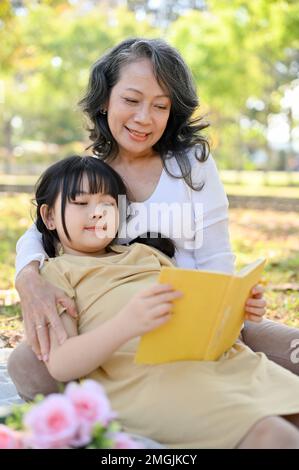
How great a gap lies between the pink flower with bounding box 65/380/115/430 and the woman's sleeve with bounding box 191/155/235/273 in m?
1.38

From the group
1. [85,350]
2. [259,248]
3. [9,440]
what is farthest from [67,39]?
[9,440]

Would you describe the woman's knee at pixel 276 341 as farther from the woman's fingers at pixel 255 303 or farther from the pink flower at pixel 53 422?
the pink flower at pixel 53 422

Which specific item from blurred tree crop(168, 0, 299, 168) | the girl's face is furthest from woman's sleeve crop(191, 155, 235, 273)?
blurred tree crop(168, 0, 299, 168)

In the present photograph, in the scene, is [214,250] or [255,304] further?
[214,250]

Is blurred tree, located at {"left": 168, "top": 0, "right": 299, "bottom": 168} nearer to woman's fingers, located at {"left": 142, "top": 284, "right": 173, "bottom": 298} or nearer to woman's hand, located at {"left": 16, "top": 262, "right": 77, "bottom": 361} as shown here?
woman's hand, located at {"left": 16, "top": 262, "right": 77, "bottom": 361}

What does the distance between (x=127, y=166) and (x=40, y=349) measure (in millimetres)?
990

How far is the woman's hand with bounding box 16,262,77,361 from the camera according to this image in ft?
7.50

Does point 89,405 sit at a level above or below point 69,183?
below

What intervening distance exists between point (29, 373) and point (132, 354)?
45cm

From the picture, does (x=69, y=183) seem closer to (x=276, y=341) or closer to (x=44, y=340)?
(x=44, y=340)

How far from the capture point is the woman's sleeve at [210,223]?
2.94m

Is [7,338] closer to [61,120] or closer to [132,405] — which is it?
[132,405]

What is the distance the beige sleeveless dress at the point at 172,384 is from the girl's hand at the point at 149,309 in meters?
0.25

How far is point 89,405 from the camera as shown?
1612 millimetres
